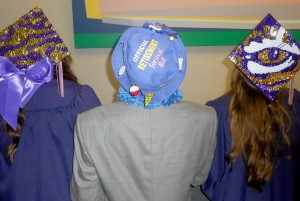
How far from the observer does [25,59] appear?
83cm

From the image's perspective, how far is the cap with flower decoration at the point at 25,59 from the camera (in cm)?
79

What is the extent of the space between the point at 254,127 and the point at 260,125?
2cm

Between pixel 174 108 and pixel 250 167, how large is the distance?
37 cm

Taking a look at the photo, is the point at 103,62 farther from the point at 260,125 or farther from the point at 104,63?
the point at 260,125

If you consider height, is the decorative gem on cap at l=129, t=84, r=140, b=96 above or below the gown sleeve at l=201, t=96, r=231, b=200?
above

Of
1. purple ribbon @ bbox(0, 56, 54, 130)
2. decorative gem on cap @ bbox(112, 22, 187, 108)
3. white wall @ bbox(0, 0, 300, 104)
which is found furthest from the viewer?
white wall @ bbox(0, 0, 300, 104)

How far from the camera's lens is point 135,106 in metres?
0.71

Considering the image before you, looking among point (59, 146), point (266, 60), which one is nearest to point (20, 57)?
point (59, 146)

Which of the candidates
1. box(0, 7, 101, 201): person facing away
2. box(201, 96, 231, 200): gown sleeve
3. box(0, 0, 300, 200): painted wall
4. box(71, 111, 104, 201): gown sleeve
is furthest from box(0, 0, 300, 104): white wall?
box(71, 111, 104, 201): gown sleeve

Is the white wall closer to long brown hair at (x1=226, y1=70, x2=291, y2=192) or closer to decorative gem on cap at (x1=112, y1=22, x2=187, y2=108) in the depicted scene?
long brown hair at (x1=226, y1=70, x2=291, y2=192)

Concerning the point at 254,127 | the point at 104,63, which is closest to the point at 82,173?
the point at 254,127

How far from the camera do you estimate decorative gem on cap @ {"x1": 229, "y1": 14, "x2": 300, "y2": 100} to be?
822mm

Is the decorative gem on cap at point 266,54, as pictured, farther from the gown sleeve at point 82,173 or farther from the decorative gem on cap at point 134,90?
the gown sleeve at point 82,173

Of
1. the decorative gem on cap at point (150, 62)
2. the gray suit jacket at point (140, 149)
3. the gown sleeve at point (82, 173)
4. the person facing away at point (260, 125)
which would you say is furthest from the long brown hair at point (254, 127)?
the gown sleeve at point (82, 173)
